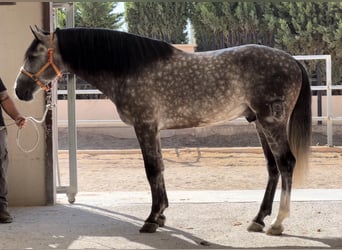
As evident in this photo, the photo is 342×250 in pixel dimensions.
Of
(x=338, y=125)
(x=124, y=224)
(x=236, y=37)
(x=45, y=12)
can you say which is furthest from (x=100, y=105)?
(x=124, y=224)

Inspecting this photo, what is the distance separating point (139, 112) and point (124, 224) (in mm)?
975

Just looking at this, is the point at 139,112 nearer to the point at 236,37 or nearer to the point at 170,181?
the point at 170,181

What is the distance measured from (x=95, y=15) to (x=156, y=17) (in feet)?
5.13

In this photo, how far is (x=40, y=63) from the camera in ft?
14.4

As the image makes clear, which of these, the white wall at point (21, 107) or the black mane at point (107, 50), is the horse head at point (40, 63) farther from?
the white wall at point (21, 107)

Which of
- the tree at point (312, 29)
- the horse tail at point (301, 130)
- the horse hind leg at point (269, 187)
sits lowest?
the horse hind leg at point (269, 187)

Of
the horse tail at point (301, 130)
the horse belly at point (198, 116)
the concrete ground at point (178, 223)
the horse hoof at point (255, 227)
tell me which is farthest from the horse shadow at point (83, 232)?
the horse tail at point (301, 130)

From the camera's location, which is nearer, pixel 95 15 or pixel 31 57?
pixel 31 57

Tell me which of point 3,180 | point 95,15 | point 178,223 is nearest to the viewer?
point 178,223

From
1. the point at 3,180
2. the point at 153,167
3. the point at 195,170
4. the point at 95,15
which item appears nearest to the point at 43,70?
the point at 3,180

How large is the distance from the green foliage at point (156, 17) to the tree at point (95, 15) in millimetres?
449

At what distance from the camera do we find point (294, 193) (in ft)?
19.3

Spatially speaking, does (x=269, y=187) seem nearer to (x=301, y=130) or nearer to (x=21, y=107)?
(x=301, y=130)

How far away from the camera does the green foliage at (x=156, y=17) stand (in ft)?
48.5
